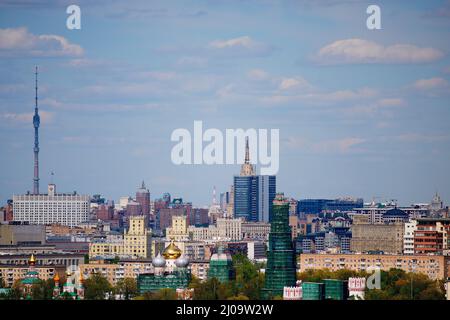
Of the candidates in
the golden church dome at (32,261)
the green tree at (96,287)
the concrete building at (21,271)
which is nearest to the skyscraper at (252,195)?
the green tree at (96,287)

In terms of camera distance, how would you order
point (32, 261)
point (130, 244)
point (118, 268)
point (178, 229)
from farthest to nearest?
1. point (178, 229)
2. point (130, 244)
3. point (32, 261)
4. point (118, 268)

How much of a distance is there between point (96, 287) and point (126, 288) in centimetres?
36

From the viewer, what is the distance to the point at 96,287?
79.3 ft

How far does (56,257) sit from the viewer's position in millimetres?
32156

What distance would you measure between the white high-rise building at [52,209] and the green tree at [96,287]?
7996 millimetres

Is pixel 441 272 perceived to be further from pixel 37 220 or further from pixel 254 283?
pixel 37 220

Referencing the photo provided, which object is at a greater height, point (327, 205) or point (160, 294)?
point (327, 205)

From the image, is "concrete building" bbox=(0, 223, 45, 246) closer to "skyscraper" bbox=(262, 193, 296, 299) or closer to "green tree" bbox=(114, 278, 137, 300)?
"skyscraper" bbox=(262, 193, 296, 299)

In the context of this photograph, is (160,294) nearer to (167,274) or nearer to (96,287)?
(96,287)

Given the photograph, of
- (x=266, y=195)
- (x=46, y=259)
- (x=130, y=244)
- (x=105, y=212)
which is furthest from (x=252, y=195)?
(x=105, y=212)

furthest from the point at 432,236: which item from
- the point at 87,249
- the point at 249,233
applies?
the point at 87,249

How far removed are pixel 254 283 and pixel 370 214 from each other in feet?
51.3

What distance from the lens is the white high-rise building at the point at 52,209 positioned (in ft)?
117
